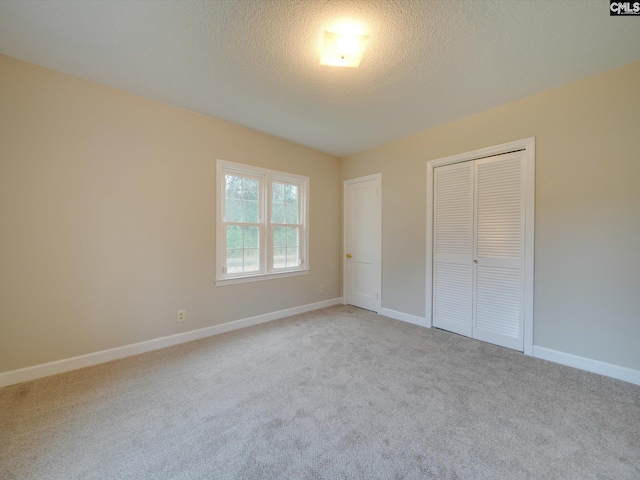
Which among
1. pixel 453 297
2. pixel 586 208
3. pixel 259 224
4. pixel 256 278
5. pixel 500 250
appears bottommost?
pixel 453 297

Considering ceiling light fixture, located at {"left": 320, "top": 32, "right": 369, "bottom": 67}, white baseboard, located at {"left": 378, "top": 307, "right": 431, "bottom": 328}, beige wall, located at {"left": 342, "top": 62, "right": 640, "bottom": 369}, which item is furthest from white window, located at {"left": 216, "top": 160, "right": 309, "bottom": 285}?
beige wall, located at {"left": 342, "top": 62, "right": 640, "bottom": 369}

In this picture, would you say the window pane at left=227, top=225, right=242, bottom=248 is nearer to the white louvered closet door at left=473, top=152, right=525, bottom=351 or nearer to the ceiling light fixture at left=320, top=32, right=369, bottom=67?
the ceiling light fixture at left=320, top=32, right=369, bottom=67

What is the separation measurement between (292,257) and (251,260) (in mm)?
698

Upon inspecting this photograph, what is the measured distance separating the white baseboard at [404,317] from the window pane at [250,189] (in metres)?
2.53

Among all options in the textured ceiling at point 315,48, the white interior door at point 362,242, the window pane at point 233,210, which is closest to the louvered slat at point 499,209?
the textured ceiling at point 315,48

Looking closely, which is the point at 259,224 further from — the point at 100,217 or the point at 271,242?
the point at 100,217

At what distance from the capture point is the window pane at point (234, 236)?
335cm

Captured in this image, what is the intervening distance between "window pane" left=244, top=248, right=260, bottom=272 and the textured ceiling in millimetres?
1760

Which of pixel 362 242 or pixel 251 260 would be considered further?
pixel 362 242

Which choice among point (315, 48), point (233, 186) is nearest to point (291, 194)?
point (233, 186)

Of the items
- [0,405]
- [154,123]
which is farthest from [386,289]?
[0,405]

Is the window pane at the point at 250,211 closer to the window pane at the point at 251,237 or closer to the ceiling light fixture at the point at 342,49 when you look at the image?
the window pane at the point at 251,237

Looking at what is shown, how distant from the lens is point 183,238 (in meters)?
2.95

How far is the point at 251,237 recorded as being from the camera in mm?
3549
